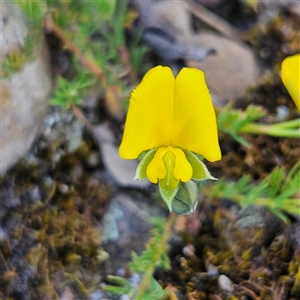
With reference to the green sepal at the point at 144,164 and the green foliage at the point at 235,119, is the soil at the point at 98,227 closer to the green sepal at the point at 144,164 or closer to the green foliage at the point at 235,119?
the green foliage at the point at 235,119

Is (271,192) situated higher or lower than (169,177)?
lower

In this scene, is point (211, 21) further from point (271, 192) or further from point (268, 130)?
point (271, 192)

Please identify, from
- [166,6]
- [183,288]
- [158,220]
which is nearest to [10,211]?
[158,220]

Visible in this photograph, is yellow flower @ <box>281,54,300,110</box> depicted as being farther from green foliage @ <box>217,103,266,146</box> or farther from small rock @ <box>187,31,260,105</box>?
small rock @ <box>187,31,260,105</box>

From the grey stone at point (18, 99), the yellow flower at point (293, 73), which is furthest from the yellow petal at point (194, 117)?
the grey stone at point (18, 99)

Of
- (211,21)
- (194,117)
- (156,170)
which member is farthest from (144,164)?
(211,21)

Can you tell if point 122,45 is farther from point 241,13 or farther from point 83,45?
point 241,13
